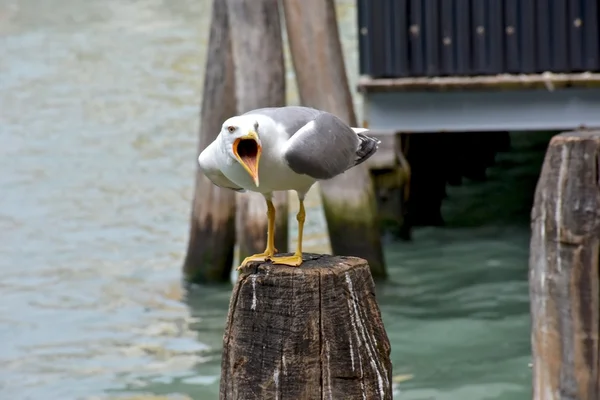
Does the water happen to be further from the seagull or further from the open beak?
the open beak

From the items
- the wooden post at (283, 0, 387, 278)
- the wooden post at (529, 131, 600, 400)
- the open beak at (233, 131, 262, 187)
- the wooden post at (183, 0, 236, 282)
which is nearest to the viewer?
the open beak at (233, 131, 262, 187)

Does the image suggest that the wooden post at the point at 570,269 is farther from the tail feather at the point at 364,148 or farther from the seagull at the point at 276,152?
the seagull at the point at 276,152

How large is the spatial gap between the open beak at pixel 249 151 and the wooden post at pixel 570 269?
Answer: 1.93m

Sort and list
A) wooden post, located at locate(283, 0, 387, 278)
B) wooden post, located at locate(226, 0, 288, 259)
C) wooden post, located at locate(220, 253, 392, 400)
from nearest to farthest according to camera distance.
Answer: wooden post, located at locate(220, 253, 392, 400) < wooden post, located at locate(226, 0, 288, 259) < wooden post, located at locate(283, 0, 387, 278)

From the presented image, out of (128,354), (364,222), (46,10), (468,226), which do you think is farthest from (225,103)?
(46,10)

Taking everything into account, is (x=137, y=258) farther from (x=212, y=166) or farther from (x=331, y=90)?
(x=212, y=166)

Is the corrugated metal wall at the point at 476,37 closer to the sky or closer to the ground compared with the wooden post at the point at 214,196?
closer to the sky

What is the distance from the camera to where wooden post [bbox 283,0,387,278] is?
27.6 ft

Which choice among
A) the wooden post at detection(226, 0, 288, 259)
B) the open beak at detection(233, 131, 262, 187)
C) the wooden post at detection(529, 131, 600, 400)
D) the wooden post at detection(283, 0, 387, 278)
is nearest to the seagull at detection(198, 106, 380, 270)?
the open beak at detection(233, 131, 262, 187)

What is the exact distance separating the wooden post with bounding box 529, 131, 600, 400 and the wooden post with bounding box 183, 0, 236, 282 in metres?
4.01

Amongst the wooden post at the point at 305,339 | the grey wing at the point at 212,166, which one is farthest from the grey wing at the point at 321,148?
the wooden post at the point at 305,339

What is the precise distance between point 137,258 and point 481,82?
13.4 ft

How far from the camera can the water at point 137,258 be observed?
7543mm

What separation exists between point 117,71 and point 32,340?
1234 cm
